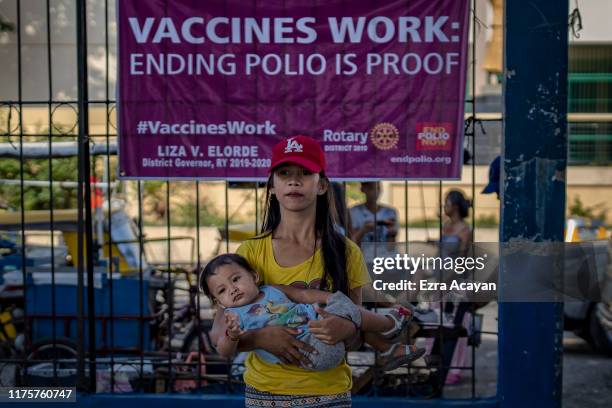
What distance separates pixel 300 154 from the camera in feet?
11.0

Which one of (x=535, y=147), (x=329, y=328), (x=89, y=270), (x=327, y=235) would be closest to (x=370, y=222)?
(x=535, y=147)

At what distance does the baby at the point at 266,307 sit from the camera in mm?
3162

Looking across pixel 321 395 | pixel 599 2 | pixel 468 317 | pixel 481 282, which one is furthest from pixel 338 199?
pixel 599 2

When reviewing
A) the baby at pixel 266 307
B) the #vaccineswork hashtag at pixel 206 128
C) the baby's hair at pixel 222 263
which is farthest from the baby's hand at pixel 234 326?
the #vaccineswork hashtag at pixel 206 128

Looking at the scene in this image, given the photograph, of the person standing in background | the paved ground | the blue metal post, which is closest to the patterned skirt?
the blue metal post

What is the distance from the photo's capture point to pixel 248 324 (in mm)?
3168

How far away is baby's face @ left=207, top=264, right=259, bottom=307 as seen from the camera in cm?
319

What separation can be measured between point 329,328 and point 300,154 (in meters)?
0.68

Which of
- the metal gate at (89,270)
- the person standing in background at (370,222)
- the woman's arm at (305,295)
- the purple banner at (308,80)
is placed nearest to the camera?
the woman's arm at (305,295)

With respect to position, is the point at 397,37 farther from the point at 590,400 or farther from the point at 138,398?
the point at 590,400

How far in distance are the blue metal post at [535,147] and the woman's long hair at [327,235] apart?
190 cm

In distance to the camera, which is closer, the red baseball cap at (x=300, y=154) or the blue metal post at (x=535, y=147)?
the red baseball cap at (x=300, y=154)

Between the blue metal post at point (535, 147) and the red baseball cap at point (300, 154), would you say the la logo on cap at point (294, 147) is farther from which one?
the blue metal post at point (535, 147)

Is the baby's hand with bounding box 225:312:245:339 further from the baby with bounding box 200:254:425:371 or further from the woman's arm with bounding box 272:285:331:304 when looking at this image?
the woman's arm with bounding box 272:285:331:304
